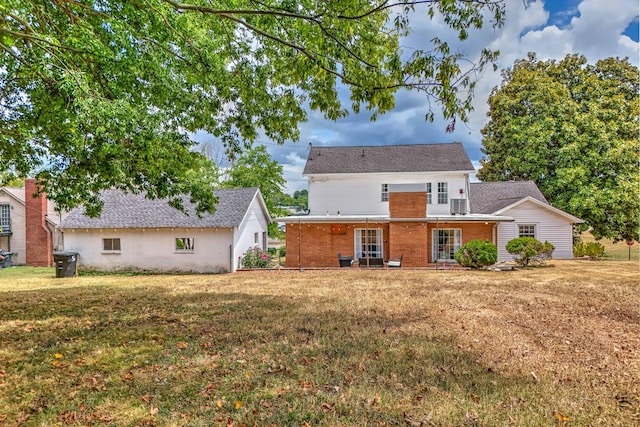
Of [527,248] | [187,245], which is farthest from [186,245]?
[527,248]

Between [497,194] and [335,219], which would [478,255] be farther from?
[497,194]

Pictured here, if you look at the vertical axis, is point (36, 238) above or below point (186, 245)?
above

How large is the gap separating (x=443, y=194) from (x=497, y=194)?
5.92m

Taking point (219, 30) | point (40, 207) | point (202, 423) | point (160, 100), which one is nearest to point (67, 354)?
point (202, 423)

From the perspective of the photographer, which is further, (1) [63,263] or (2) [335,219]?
(2) [335,219]

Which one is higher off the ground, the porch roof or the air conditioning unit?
the air conditioning unit

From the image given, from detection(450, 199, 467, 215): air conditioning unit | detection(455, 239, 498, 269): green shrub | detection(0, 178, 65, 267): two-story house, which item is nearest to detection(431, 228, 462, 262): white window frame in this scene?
detection(450, 199, 467, 215): air conditioning unit

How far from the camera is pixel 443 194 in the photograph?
23.4m

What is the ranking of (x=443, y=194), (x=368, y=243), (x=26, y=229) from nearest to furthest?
(x=368, y=243), (x=443, y=194), (x=26, y=229)

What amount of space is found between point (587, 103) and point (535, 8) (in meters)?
25.7

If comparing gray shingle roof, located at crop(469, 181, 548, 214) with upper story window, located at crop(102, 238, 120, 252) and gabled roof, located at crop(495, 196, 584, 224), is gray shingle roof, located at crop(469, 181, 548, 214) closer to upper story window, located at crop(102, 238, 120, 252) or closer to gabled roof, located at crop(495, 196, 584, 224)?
gabled roof, located at crop(495, 196, 584, 224)

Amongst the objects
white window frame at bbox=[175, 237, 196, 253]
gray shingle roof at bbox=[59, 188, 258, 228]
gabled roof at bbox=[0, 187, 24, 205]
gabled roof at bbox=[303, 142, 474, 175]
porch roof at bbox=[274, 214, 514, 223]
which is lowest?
white window frame at bbox=[175, 237, 196, 253]

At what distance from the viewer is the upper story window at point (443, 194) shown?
23.4 m

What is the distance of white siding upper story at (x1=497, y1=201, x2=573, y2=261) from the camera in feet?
76.7
